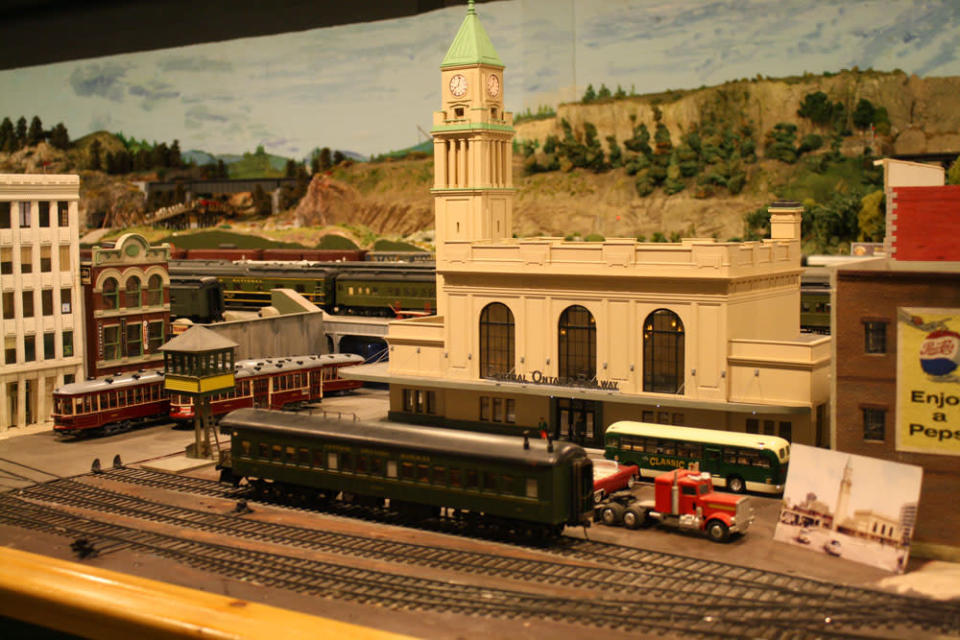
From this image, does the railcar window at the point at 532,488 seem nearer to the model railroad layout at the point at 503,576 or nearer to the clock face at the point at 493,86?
the model railroad layout at the point at 503,576

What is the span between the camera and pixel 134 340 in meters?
45.8

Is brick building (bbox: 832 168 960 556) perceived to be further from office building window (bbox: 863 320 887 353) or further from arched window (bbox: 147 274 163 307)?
arched window (bbox: 147 274 163 307)

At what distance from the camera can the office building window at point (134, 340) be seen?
149ft

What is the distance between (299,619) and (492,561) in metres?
Result: 19.9

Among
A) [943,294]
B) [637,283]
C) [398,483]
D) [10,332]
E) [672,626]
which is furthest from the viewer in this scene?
[10,332]

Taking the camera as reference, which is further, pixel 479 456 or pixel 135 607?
pixel 479 456

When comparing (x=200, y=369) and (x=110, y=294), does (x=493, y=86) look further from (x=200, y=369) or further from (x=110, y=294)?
(x=110, y=294)

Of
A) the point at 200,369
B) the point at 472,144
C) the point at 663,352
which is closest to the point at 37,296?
the point at 200,369

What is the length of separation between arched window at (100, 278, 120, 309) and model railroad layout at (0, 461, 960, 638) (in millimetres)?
14764

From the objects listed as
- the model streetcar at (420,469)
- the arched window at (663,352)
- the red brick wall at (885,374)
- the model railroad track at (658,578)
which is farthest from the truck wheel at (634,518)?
the arched window at (663,352)

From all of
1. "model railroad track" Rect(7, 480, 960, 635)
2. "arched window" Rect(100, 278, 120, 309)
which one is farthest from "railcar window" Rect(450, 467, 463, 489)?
"arched window" Rect(100, 278, 120, 309)

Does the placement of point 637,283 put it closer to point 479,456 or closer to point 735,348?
point 735,348

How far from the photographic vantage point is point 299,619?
4.17 m

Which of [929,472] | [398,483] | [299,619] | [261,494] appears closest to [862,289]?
[929,472]
